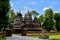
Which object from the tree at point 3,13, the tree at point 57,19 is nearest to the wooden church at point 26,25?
the tree at point 57,19

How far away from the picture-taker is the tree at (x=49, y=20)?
204 ft

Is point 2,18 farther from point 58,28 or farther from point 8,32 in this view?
point 58,28

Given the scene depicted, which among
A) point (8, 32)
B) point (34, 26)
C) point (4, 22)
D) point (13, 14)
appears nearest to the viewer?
point (4, 22)

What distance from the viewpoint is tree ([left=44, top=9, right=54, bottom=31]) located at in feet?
204

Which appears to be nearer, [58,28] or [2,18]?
[2,18]

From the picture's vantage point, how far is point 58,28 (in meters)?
63.6

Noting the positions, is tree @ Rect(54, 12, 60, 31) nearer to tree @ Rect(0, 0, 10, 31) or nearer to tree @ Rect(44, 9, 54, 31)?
tree @ Rect(44, 9, 54, 31)

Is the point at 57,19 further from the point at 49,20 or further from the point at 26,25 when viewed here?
the point at 26,25

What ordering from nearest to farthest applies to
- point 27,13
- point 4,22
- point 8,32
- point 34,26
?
point 4,22, point 8,32, point 34,26, point 27,13

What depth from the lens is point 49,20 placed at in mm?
62750

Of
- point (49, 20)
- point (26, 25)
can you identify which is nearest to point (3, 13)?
point (26, 25)

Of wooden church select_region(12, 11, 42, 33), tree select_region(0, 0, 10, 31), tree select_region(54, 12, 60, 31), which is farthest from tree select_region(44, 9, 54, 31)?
tree select_region(0, 0, 10, 31)

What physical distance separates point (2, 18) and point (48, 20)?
31.0 m

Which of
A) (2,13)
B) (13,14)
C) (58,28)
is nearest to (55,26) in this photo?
(58,28)
